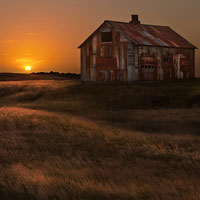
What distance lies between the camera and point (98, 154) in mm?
11672

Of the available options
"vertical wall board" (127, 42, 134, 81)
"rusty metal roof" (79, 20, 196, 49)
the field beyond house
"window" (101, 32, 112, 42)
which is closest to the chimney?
"rusty metal roof" (79, 20, 196, 49)

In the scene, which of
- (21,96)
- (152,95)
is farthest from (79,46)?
(152,95)

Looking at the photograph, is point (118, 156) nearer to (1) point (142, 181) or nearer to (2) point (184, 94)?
(1) point (142, 181)

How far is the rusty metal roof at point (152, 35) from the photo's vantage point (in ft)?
138

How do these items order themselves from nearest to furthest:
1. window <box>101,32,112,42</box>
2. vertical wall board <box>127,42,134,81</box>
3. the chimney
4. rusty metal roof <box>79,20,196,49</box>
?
vertical wall board <box>127,42,134,81</box> < window <box>101,32,112,42</box> < rusty metal roof <box>79,20,196,49</box> < the chimney

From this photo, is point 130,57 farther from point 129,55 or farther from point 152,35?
point 152,35

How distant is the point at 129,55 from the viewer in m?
40.6

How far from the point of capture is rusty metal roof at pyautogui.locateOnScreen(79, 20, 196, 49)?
41.9 m

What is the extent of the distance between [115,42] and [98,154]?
30769 millimetres

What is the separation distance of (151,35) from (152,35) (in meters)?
0.27

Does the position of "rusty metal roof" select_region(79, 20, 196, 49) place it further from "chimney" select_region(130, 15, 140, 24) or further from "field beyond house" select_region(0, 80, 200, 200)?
"field beyond house" select_region(0, 80, 200, 200)

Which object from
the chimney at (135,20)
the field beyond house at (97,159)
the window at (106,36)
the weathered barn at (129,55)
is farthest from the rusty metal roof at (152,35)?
the field beyond house at (97,159)

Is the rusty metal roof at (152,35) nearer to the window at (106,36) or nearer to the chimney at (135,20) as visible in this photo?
the chimney at (135,20)

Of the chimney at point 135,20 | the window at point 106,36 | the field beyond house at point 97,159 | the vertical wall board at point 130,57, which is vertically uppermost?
the chimney at point 135,20
